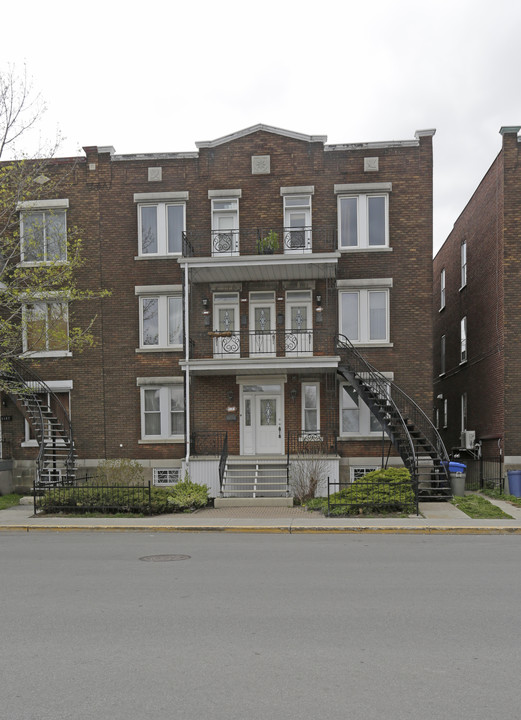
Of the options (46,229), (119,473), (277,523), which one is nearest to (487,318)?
(277,523)

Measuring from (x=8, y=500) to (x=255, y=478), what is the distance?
7.35 metres

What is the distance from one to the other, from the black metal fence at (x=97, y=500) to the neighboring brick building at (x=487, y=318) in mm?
10779

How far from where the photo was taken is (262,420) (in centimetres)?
2064

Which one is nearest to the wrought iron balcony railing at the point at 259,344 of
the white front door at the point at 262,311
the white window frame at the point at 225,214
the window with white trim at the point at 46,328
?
the white front door at the point at 262,311

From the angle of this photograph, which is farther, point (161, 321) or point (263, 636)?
point (161, 321)

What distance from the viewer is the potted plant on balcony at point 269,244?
64.5 feet

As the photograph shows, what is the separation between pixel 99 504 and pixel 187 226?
9597 millimetres

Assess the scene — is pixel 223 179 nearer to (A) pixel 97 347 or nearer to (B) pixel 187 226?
(B) pixel 187 226

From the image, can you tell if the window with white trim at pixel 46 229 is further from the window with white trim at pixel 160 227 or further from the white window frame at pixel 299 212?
the white window frame at pixel 299 212

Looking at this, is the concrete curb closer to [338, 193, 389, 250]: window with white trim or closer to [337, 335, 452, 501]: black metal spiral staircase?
[337, 335, 452, 501]: black metal spiral staircase

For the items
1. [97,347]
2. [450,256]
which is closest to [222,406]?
[97,347]

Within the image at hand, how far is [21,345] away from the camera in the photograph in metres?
20.1

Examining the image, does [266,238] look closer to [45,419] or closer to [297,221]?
[297,221]

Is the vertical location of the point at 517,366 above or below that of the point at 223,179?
below
